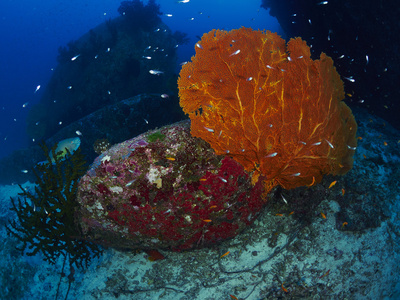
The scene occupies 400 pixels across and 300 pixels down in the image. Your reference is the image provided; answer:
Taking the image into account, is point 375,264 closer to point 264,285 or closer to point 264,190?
point 264,285

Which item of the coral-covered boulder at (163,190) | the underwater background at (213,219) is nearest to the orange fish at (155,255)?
the underwater background at (213,219)

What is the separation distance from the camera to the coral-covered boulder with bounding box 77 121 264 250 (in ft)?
11.0

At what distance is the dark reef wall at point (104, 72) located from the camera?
659 inches

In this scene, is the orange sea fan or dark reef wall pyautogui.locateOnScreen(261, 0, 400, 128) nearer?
the orange sea fan

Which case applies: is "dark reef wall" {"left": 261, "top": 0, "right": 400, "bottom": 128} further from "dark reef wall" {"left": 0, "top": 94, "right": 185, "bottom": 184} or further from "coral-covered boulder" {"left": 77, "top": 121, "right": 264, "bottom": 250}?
"dark reef wall" {"left": 0, "top": 94, "right": 185, "bottom": 184}

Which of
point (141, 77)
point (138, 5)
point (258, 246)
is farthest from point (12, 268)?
point (138, 5)

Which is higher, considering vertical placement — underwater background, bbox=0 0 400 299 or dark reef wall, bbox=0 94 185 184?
dark reef wall, bbox=0 94 185 184

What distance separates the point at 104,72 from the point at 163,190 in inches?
650

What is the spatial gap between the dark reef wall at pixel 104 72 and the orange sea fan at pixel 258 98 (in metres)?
14.0

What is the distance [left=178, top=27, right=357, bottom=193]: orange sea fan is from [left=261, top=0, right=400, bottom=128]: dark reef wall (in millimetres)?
3397

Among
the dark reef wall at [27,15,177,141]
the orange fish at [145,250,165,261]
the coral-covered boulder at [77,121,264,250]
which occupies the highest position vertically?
the dark reef wall at [27,15,177,141]

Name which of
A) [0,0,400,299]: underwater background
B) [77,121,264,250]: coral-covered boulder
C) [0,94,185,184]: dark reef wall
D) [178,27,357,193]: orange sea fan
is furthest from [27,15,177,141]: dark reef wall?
[77,121,264,250]: coral-covered boulder

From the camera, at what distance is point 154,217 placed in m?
3.46

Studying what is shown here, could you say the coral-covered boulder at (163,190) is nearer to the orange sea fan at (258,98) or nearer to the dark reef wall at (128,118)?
the orange sea fan at (258,98)
